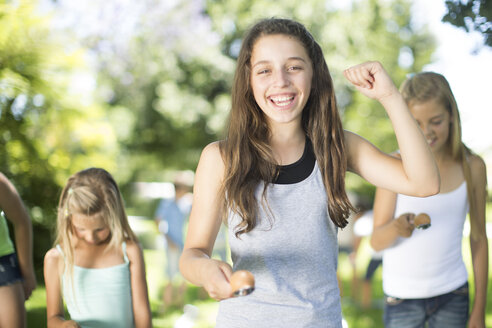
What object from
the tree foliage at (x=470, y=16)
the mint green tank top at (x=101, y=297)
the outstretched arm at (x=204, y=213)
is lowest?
the mint green tank top at (x=101, y=297)

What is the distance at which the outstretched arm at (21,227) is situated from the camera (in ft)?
7.91

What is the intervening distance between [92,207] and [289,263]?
1222mm

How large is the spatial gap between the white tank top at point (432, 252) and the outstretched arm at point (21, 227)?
1622 mm

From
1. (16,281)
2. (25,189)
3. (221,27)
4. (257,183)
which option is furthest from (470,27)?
(221,27)

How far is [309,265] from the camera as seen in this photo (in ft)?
4.85

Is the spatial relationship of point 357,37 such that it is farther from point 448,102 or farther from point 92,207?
point 92,207

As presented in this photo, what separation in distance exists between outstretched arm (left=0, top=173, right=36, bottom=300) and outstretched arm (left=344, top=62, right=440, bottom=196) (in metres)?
1.66

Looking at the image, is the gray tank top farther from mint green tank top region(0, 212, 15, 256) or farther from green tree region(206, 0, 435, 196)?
green tree region(206, 0, 435, 196)

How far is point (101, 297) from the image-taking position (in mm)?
2342

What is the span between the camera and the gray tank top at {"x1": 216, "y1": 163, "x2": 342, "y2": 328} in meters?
1.43

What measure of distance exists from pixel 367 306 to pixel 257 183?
4.41m

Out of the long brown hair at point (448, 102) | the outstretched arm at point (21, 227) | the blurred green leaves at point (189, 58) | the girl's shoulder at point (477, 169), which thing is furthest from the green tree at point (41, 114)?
the blurred green leaves at point (189, 58)

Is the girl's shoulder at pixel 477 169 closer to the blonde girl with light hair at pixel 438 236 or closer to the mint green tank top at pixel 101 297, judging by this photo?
the blonde girl with light hair at pixel 438 236

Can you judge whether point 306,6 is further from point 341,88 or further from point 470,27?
point 470,27
